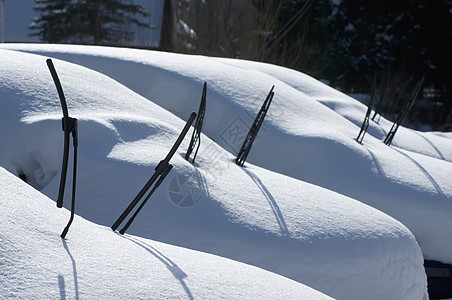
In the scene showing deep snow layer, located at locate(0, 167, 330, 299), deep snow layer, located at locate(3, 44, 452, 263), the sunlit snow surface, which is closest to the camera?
deep snow layer, located at locate(0, 167, 330, 299)

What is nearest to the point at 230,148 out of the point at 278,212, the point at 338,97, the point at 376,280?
the point at 278,212

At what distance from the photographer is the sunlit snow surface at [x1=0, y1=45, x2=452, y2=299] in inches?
87.0

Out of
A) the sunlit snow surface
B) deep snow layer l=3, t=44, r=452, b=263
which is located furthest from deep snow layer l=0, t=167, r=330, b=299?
deep snow layer l=3, t=44, r=452, b=263

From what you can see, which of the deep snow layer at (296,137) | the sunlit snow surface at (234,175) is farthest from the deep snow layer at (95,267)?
the deep snow layer at (296,137)

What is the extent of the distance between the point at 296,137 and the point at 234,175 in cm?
97

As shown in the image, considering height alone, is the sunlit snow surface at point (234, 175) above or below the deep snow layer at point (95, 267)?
below

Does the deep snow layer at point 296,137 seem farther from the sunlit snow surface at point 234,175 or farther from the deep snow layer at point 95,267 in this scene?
the deep snow layer at point 95,267

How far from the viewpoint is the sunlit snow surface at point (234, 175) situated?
7.25 ft

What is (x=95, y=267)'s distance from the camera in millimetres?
1244

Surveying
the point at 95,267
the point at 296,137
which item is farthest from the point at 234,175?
the point at 95,267

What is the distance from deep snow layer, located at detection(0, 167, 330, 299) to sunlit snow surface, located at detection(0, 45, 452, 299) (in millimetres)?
109

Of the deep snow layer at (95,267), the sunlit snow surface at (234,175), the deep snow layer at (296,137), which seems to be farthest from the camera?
the deep snow layer at (296,137)

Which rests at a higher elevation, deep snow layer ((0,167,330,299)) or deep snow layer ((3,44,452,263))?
deep snow layer ((0,167,330,299))

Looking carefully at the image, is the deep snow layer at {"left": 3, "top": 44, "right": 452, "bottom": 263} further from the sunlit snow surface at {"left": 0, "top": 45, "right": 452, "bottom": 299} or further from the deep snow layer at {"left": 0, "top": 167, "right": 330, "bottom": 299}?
the deep snow layer at {"left": 0, "top": 167, "right": 330, "bottom": 299}
